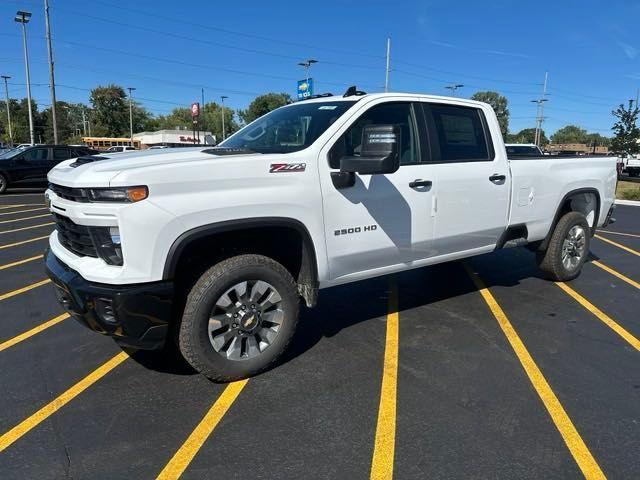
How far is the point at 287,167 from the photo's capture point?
3.31 m

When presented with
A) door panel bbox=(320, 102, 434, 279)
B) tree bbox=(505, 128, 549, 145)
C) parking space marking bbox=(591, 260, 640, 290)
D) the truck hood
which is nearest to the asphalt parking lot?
door panel bbox=(320, 102, 434, 279)

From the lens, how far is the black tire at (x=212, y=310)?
3.12m

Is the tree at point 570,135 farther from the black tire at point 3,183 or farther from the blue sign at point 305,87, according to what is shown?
the black tire at point 3,183

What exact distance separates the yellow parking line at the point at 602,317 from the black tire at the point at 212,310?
9.97 feet

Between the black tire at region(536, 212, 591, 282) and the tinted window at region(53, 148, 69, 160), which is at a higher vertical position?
the tinted window at region(53, 148, 69, 160)

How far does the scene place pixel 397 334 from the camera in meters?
4.28

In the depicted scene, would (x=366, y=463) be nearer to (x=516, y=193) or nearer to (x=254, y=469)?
(x=254, y=469)

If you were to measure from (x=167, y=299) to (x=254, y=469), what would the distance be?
1.12 metres

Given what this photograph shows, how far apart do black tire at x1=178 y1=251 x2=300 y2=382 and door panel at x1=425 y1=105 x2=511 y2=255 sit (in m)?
1.61

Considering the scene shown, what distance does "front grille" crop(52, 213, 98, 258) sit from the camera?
306 centimetres

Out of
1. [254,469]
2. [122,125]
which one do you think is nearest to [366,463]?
[254,469]

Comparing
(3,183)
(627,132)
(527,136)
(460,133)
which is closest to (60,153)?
(3,183)

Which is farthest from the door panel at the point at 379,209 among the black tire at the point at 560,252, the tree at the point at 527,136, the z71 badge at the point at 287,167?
the tree at the point at 527,136

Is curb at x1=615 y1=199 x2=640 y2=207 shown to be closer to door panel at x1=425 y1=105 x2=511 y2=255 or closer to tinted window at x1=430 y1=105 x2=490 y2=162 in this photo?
door panel at x1=425 y1=105 x2=511 y2=255
